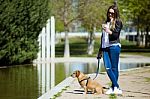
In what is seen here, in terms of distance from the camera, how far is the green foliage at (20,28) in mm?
24828

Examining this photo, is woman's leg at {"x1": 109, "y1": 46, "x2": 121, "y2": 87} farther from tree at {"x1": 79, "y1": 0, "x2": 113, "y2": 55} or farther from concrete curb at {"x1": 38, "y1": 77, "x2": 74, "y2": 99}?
tree at {"x1": 79, "y1": 0, "x2": 113, "y2": 55}

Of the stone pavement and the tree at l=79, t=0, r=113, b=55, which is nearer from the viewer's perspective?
the stone pavement

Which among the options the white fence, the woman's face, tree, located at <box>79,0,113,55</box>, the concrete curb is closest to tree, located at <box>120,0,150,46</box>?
tree, located at <box>79,0,113,55</box>

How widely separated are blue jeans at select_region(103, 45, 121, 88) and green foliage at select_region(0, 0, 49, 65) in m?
11.8

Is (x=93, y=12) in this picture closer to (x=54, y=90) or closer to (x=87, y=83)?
(x=54, y=90)

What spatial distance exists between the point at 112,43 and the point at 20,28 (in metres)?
14.4

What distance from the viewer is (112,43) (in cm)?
1318

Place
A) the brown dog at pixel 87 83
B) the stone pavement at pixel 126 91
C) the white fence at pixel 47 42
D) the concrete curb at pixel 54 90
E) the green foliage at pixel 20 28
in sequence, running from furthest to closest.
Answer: the white fence at pixel 47 42 < the green foliage at pixel 20 28 < the brown dog at pixel 87 83 < the concrete curb at pixel 54 90 < the stone pavement at pixel 126 91

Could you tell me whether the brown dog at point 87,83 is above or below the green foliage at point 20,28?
below

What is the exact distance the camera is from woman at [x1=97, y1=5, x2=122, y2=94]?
1298 centimetres

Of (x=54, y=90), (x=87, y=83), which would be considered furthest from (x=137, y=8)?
(x=87, y=83)

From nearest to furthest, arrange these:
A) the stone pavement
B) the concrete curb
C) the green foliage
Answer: the stone pavement < the concrete curb < the green foliage

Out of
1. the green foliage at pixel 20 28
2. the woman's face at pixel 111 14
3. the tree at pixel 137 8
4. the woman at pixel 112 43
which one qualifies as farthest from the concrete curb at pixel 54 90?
the tree at pixel 137 8

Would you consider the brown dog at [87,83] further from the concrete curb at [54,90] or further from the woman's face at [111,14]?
the woman's face at [111,14]
